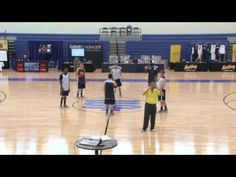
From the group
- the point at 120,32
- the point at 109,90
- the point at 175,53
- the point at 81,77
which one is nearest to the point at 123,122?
the point at 109,90

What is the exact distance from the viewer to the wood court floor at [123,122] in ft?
31.9

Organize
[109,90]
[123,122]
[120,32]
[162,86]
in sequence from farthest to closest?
[120,32] < [162,86] < [109,90] < [123,122]

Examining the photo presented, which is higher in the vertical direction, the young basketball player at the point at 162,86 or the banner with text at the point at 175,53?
the banner with text at the point at 175,53

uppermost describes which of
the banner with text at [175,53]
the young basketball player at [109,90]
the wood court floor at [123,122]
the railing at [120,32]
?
the railing at [120,32]

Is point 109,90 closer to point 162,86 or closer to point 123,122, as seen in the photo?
point 123,122

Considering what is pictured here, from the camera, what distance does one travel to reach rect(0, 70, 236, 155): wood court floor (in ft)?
31.9

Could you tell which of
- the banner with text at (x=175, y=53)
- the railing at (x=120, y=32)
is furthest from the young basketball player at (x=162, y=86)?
the banner with text at (x=175, y=53)

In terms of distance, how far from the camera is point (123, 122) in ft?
41.4

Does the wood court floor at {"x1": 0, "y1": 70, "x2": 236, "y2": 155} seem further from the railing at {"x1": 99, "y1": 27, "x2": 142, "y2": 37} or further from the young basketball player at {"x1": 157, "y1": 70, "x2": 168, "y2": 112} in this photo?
the railing at {"x1": 99, "y1": 27, "x2": 142, "y2": 37}

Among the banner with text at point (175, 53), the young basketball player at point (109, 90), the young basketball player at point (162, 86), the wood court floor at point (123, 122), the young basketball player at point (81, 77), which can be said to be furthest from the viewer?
the banner with text at point (175, 53)

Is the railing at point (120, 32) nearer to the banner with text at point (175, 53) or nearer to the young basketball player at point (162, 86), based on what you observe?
the banner with text at point (175, 53)

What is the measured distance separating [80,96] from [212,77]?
11.5 metres

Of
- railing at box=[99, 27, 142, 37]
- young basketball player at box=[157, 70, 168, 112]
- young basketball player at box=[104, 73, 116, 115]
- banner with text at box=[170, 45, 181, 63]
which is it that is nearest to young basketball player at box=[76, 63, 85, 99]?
young basketball player at box=[104, 73, 116, 115]

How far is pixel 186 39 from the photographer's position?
3088 cm
